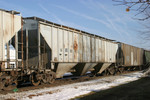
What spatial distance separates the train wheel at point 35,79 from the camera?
11.3m

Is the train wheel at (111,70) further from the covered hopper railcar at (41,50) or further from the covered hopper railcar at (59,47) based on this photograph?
the covered hopper railcar at (59,47)

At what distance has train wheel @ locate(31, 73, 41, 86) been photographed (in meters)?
11.3

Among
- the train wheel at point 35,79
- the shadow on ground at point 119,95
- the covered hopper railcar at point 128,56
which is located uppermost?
the covered hopper railcar at point 128,56

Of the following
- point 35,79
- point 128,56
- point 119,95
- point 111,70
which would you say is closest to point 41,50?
point 35,79

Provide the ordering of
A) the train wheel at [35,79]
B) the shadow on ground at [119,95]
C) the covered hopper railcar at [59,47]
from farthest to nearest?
the covered hopper railcar at [59,47], the train wheel at [35,79], the shadow on ground at [119,95]

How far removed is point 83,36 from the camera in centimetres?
1583

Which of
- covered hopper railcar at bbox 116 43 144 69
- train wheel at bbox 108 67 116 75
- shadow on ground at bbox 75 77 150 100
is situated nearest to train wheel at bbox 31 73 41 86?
shadow on ground at bbox 75 77 150 100

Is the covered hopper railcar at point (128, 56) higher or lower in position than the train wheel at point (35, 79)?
higher

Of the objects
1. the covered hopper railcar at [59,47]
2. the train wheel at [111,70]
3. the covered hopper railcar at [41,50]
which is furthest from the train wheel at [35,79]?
the train wheel at [111,70]

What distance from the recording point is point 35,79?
11523 mm

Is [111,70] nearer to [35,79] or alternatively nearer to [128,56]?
[128,56]

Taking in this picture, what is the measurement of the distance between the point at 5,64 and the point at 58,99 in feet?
12.4

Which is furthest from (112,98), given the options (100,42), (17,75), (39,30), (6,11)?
(100,42)

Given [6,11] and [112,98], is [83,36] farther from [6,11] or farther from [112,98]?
[112,98]
